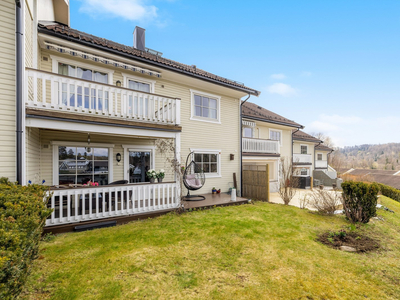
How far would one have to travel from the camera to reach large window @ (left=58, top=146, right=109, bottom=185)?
6.98m

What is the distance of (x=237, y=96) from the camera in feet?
37.9

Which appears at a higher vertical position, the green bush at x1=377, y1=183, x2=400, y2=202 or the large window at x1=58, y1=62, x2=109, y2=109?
the large window at x1=58, y1=62, x2=109, y2=109

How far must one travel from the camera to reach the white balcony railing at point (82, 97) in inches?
202

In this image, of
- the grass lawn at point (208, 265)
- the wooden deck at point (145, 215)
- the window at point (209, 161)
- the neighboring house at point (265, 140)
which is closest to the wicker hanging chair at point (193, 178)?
the window at point (209, 161)

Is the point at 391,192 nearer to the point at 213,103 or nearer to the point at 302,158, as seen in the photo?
the point at 302,158

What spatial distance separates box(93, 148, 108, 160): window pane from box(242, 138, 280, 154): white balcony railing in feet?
26.4

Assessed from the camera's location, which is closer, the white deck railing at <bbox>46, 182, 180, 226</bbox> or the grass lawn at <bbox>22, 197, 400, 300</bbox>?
the grass lawn at <bbox>22, 197, 400, 300</bbox>

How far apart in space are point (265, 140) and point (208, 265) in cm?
1128

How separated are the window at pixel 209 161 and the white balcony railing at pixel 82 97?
10.8ft

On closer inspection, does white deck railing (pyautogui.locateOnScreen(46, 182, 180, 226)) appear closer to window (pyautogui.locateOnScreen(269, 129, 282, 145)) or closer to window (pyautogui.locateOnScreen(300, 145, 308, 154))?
window (pyautogui.locateOnScreen(269, 129, 282, 145))

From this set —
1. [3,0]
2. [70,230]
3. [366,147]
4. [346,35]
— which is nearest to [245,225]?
[70,230]

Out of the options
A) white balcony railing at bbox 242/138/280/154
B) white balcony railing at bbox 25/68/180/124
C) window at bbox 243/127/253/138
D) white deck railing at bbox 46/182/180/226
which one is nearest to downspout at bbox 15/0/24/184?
white balcony railing at bbox 25/68/180/124

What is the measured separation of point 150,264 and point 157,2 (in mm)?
15195

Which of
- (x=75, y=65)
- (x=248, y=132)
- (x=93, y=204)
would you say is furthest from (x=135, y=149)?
(x=248, y=132)
